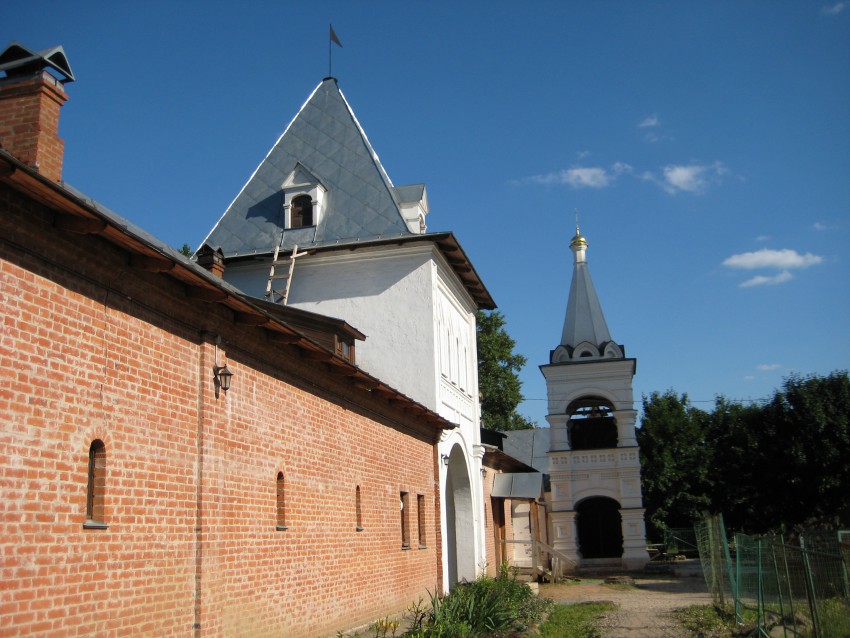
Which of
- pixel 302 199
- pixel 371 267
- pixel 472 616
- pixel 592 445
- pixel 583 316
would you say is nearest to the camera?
pixel 472 616

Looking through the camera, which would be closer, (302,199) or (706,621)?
(706,621)

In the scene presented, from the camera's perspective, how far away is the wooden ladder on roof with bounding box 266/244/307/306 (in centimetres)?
2019

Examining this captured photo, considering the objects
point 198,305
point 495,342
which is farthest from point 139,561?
point 495,342

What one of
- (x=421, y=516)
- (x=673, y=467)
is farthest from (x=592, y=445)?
(x=421, y=516)

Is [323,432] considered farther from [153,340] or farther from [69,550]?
[69,550]

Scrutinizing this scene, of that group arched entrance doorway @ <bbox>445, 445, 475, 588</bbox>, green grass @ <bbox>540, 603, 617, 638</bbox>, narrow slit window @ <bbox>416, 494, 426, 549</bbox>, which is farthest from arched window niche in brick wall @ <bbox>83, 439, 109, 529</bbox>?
arched entrance doorway @ <bbox>445, 445, 475, 588</bbox>

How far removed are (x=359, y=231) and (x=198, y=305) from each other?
11.4 meters

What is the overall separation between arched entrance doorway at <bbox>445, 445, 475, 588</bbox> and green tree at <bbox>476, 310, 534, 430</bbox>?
27.1 meters

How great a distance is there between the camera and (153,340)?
8.82m

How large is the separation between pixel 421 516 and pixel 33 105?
1258cm

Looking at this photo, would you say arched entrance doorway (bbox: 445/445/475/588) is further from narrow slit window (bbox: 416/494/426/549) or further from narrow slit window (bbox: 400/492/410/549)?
narrow slit window (bbox: 400/492/410/549)

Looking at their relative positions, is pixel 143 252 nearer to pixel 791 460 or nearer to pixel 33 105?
pixel 33 105

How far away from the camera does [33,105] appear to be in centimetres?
971

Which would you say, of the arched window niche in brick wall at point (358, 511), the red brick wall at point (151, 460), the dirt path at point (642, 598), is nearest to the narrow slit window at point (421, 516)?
the arched window niche in brick wall at point (358, 511)
